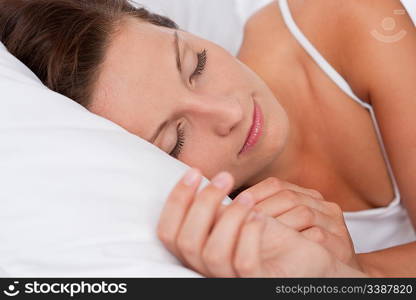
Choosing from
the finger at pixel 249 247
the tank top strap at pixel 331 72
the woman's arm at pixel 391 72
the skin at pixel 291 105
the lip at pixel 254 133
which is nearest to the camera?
the finger at pixel 249 247

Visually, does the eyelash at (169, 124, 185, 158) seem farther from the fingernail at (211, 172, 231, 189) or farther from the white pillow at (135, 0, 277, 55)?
the white pillow at (135, 0, 277, 55)

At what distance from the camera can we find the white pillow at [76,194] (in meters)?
0.87

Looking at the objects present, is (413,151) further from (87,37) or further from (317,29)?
(87,37)

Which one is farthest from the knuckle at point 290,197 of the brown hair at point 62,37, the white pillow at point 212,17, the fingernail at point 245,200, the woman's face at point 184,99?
the white pillow at point 212,17

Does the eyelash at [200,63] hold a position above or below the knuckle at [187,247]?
above

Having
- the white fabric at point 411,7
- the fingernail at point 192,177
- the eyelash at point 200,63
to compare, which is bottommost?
the eyelash at point 200,63

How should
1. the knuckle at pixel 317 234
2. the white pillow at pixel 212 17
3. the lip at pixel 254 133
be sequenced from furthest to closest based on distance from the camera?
the white pillow at pixel 212 17, the lip at pixel 254 133, the knuckle at pixel 317 234

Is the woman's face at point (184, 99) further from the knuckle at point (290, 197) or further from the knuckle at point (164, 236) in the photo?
the knuckle at point (164, 236)

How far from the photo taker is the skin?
1.21 meters

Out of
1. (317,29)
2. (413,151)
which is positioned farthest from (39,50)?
(413,151)

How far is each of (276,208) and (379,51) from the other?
0.60 meters

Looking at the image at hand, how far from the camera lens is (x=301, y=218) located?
1.13m

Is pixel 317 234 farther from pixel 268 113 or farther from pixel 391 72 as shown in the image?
pixel 391 72

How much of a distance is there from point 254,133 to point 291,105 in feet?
1.21
